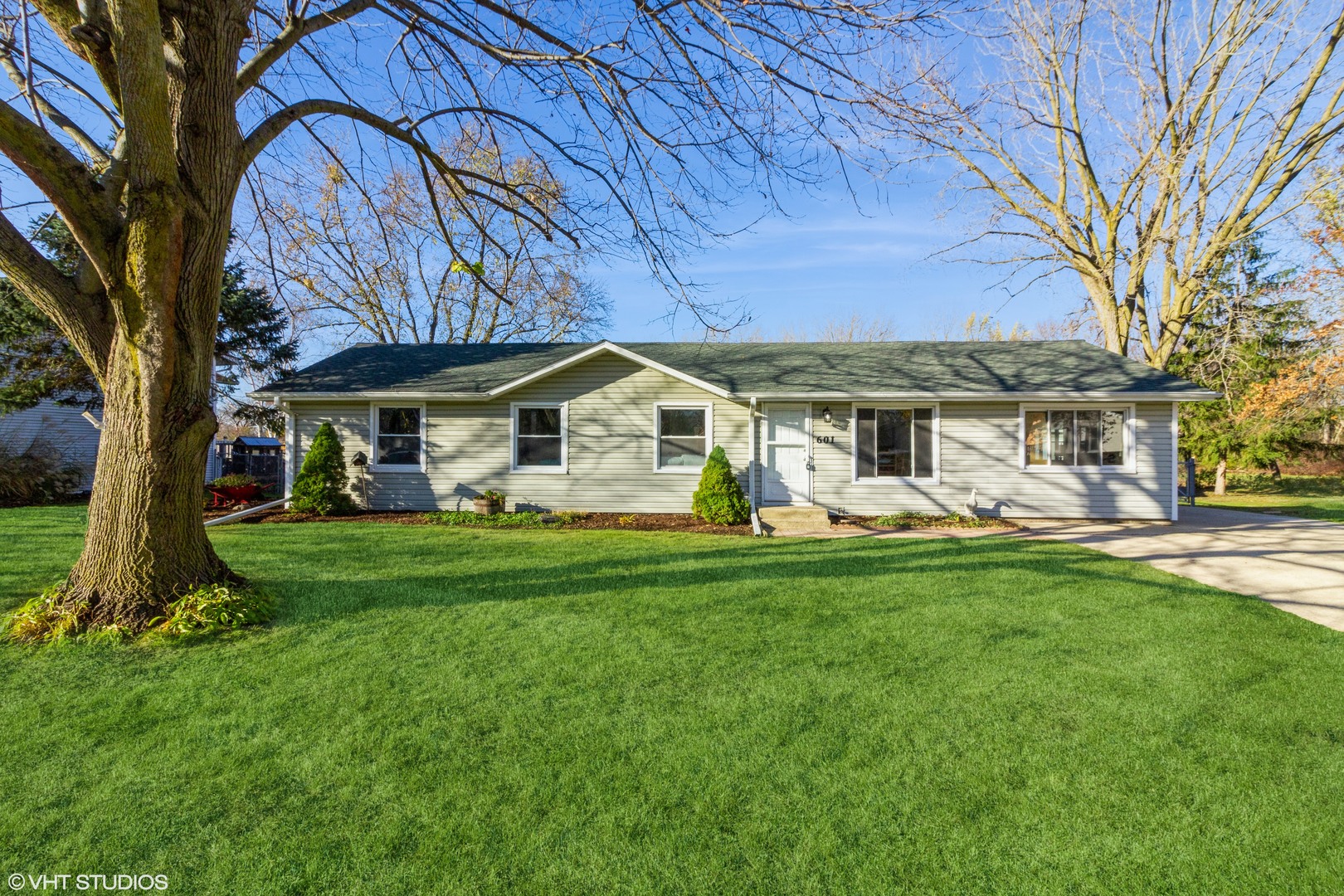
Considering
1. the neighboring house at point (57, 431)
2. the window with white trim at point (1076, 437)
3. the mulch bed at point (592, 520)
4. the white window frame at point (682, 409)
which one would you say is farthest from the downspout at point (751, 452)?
the neighboring house at point (57, 431)

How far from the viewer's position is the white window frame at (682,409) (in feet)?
40.1

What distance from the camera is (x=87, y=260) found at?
4.63 meters

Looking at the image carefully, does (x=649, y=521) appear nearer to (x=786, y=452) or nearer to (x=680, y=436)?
(x=680, y=436)

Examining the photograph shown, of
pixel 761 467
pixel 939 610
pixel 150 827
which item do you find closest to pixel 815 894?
pixel 150 827

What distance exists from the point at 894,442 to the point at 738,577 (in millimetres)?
6744

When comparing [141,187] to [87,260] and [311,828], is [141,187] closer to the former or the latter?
[87,260]

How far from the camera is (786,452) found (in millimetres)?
12133

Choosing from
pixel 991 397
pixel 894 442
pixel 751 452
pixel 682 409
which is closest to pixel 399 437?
pixel 682 409

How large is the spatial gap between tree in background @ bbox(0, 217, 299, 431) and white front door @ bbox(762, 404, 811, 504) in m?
9.81

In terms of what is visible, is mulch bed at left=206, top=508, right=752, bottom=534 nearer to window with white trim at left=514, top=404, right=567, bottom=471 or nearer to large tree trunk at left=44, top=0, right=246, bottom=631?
window with white trim at left=514, top=404, right=567, bottom=471

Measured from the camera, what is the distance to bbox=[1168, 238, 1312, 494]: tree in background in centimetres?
1555

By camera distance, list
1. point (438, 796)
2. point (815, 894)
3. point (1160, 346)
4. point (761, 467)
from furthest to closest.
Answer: point (1160, 346) < point (761, 467) < point (438, 796) < point (815, 894)

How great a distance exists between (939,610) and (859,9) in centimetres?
453

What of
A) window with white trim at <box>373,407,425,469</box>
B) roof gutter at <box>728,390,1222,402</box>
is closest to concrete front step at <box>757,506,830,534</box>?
roof gutter at <box>728,390,1222,402</box>
